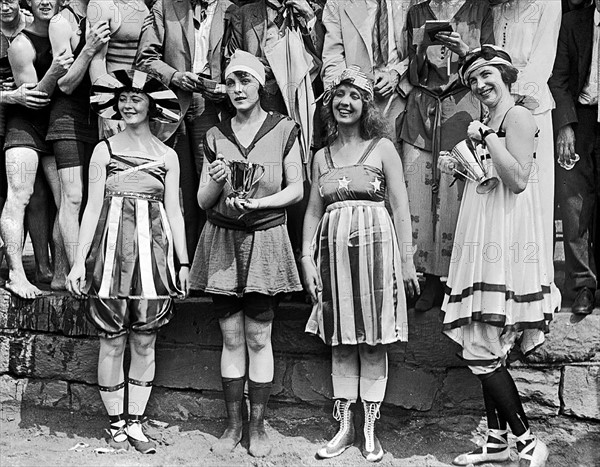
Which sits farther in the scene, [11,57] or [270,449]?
[11,57]

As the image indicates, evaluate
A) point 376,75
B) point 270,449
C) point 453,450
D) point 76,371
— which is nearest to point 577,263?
point 453,450

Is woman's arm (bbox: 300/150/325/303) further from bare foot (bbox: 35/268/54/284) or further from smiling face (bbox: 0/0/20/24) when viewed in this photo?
smiling face (bbox: 0/0/20/24)

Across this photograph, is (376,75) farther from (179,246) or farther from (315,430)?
(315,430)

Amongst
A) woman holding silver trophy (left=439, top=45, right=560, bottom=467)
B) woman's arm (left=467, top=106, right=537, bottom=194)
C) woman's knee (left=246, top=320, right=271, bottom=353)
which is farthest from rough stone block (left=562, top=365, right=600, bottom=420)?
woman's knee (left=246, top=320, right=271, bottom=353)

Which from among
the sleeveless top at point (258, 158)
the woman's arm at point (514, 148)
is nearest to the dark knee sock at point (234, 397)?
the sleeveless top at point (258, 158)

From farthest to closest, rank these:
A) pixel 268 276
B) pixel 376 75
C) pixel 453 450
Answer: pixel 376 75
pixel 453 450
pixel 268 276

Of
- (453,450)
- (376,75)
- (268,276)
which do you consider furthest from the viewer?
(376,75)

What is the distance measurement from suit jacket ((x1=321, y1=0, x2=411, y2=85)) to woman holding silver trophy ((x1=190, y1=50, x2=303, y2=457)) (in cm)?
70

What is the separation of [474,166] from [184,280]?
171 cm

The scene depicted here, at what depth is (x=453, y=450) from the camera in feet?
15.5

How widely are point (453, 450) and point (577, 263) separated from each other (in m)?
1.42

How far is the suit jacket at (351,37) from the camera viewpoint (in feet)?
16.7

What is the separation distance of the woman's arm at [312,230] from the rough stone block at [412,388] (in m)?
0.87

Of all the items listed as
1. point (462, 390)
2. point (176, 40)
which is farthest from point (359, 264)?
point (176, 40)
